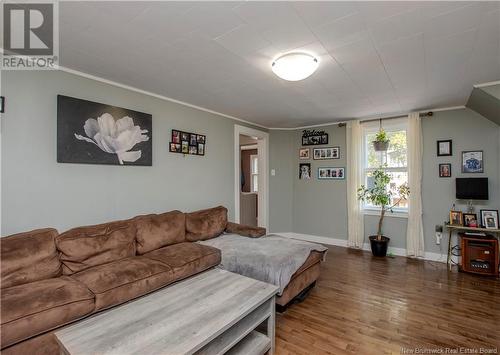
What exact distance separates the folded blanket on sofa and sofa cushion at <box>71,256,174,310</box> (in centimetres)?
72

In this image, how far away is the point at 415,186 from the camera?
3.97m

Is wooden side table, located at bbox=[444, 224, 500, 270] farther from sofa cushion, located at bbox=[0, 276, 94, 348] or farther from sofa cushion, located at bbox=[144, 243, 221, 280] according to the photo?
sofa cushion, located at bbox=[0, 276, 94, 348]

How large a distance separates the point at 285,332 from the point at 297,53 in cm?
240

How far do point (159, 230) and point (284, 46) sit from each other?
2.27 meters

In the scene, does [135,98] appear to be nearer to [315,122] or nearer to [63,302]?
[63,302]

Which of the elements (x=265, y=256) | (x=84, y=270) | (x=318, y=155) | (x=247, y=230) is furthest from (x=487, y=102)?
(x=84, y=270)

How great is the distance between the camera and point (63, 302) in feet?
5.20

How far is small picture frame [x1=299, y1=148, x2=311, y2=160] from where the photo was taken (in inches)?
203

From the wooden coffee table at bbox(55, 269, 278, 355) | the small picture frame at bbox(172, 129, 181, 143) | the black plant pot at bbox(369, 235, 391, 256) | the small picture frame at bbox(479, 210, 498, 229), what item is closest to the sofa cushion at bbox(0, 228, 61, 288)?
the wooden coffee table at bbox(55, 269, 278, 355)

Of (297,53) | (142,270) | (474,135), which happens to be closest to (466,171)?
(474,135)

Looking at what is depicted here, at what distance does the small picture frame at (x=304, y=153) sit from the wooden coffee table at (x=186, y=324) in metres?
3.60

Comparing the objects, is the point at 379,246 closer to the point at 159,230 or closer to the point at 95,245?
the point at 159,230

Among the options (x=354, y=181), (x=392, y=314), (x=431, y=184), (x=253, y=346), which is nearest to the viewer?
(x=253, y=346)

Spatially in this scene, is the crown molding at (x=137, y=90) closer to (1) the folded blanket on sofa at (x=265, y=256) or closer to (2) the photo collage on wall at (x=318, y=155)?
(2) the photo collage on wall at (x=318, y=155)
